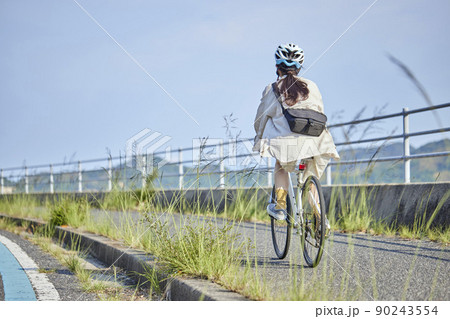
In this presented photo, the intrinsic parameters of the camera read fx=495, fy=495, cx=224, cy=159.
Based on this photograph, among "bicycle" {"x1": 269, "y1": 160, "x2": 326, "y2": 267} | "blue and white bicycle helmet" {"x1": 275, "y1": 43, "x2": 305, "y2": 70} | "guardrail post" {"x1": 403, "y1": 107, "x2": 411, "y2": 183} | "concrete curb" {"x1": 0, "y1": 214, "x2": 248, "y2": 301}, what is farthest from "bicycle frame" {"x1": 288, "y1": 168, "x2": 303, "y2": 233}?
"guardrail post" {"x1": 403, "y1": 107, "x2": 411, "y2": 183}

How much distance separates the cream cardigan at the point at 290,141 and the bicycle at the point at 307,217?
132 mm

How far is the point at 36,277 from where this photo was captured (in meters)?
4.49

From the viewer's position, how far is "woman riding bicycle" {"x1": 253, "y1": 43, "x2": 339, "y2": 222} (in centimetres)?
411

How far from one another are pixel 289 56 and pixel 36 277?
9.82ft

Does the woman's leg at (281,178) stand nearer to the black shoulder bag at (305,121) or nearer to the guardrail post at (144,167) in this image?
the black shoulder bag at (305,121)

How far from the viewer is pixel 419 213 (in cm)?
595

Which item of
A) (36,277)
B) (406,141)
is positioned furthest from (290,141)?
(406,141)

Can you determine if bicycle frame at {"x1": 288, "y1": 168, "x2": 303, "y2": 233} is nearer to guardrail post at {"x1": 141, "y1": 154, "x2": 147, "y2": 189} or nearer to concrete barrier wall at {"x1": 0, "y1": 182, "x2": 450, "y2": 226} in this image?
concrete barrier wall at {"x1": 0, "y1": 182, "x2": 450, "y2": 226}

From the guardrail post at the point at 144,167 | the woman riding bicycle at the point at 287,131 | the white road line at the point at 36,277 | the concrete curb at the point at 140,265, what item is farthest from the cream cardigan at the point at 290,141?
the white road line at the point at 36,277

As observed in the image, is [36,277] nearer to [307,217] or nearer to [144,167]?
[144,167]

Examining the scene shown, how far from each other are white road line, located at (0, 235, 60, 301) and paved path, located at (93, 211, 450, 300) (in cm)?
106

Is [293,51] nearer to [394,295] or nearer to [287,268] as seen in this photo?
[287,268]

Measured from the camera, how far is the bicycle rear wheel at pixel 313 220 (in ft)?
12.1
